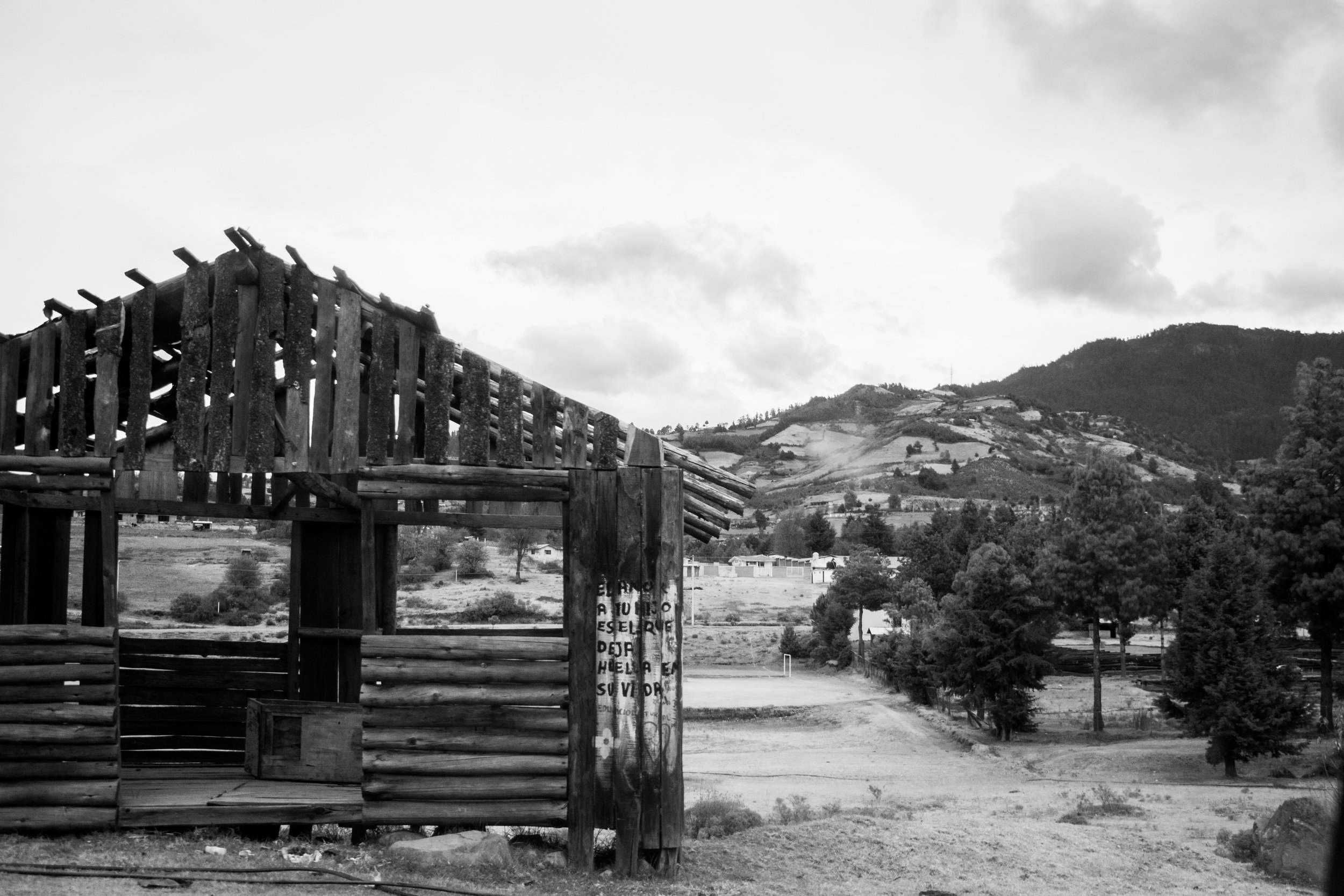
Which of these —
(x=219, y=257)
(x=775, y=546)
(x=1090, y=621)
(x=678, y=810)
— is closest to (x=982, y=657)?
(x=1090, y=621)

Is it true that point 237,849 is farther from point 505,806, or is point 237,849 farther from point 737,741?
point 737,741

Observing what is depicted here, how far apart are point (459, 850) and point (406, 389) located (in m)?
3.82

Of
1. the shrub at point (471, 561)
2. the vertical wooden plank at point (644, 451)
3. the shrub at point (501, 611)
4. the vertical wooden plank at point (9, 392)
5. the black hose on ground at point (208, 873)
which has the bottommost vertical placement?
the shrub at point (501, 611)

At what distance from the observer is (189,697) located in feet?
41.9

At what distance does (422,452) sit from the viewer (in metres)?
10.5

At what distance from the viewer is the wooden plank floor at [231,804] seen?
945 centimetres

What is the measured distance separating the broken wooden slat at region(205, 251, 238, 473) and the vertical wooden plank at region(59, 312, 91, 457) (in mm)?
1046

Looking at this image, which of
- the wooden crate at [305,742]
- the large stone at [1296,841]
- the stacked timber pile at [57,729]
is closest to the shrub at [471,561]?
the wooden crate at [305,742]

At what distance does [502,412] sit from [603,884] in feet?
13.0

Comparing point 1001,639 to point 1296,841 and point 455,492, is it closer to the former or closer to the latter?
point 1296,841

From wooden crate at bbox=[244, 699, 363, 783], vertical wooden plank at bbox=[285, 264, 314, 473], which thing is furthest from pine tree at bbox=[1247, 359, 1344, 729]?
vertical wooden plank at bbox=[285, 264, 314, 473]

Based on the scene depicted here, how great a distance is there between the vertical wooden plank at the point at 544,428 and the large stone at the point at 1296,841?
9.51 m

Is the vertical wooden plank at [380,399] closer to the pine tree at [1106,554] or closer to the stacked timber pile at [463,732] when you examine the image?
the stacked timber pile at [463,732]

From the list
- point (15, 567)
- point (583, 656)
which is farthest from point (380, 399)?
point (15, 567)
